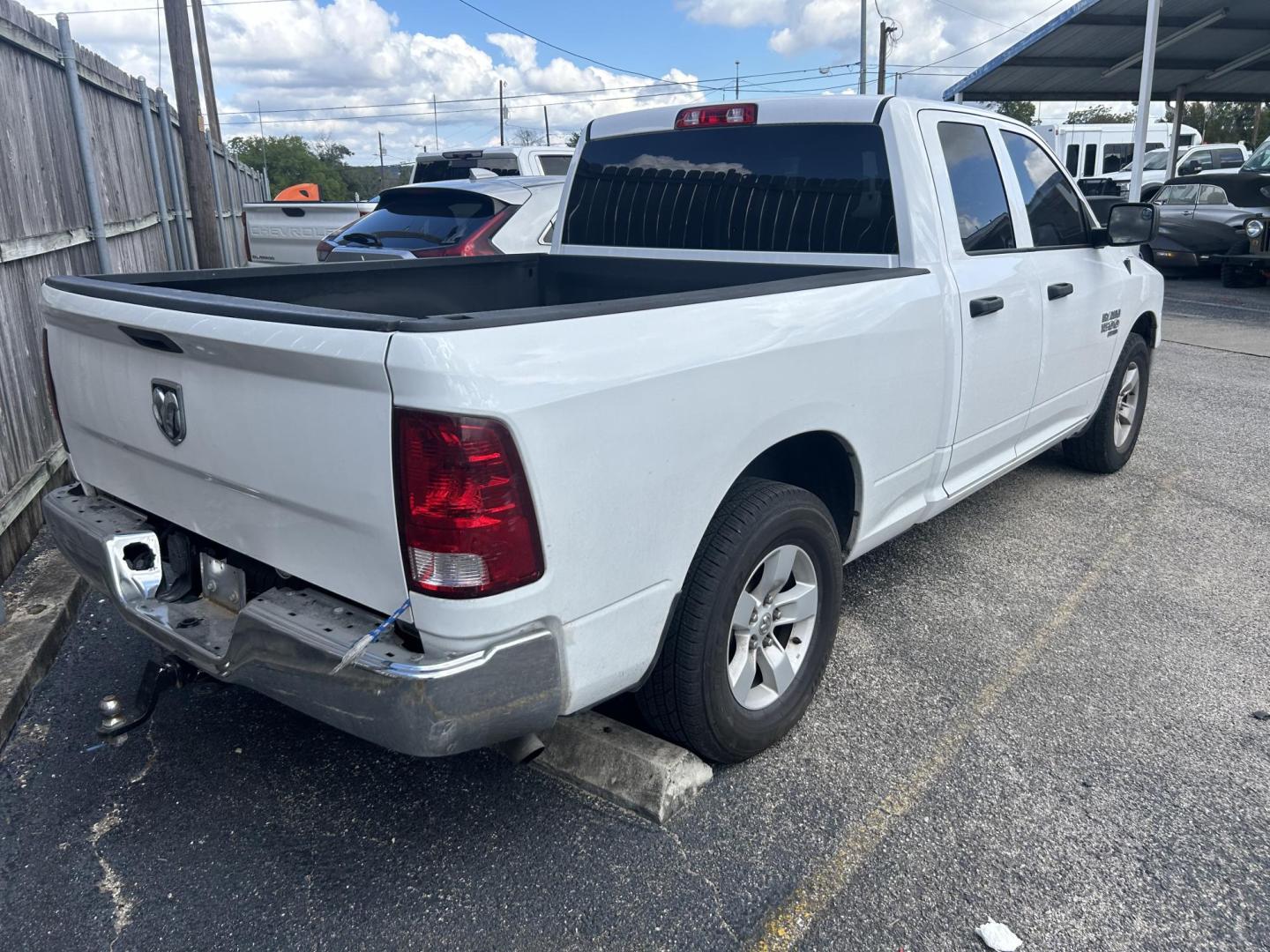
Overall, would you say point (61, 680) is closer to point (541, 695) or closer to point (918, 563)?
point (541, 695)

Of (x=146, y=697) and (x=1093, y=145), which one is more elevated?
(x=1093, y=145)

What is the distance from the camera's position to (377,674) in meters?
2.12

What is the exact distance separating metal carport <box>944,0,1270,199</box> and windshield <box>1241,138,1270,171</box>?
75.8 inches

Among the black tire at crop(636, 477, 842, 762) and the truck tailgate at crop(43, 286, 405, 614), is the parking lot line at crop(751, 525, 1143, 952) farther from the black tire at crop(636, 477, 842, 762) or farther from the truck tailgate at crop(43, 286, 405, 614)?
the truck tailgate at crop(43, 286, 405, 614)

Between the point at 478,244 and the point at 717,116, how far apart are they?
358 cm

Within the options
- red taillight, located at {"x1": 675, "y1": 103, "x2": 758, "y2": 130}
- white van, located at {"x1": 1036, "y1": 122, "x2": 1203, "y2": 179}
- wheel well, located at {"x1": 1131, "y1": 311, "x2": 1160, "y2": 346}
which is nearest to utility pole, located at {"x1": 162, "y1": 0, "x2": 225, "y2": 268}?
red taillight, located at {"x1": 675, "y1": 103, "x2": 758, "y2": 130}

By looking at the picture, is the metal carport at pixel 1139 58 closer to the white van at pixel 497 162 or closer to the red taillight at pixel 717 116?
the white van at pixel 497 162

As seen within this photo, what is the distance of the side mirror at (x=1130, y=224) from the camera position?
4648 mm

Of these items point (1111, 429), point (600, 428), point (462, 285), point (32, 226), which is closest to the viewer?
point (600, 428)

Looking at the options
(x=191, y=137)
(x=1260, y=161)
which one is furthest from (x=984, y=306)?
(x=1260, y=161)

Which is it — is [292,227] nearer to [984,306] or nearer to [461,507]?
[984,306]

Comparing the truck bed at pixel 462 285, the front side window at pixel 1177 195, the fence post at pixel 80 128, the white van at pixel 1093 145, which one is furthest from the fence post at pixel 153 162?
the white van at pixel 1093 145

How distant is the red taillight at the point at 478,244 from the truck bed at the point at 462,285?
279 centimetres

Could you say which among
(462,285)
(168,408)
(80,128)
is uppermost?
(80,128)
